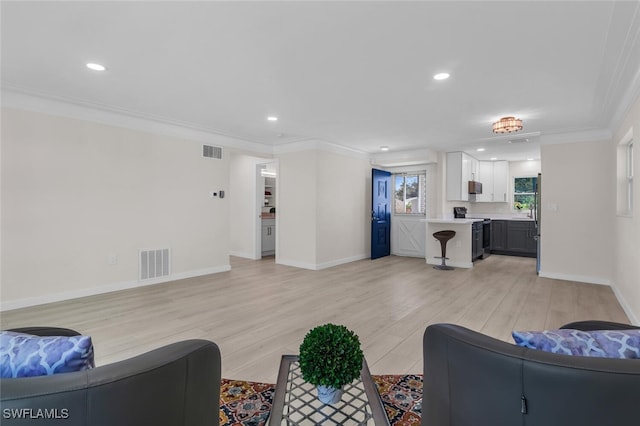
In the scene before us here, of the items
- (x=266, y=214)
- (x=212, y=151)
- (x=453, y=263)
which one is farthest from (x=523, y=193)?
(x=212, y=151)

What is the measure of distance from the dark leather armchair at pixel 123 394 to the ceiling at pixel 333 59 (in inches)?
83.1

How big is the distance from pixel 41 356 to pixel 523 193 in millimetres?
9857

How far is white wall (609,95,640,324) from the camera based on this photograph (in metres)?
3.11

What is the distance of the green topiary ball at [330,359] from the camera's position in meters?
1.24

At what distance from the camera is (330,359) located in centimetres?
125

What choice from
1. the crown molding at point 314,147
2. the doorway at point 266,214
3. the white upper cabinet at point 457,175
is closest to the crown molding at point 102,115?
the crown molding at point 314,147

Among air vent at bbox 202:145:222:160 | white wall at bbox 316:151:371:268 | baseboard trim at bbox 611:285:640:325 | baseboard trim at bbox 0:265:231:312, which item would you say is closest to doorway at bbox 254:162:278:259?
white wall at bbox 316:151:371:268

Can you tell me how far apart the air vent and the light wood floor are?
209 centimetres

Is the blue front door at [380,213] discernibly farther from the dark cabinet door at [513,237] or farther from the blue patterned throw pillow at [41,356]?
the blue patterned throw pillow at [41,356]

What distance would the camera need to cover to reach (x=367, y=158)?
7.38 meters

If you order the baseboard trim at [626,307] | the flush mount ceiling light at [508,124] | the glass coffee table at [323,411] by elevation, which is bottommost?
the baseboard trim at [626,307]

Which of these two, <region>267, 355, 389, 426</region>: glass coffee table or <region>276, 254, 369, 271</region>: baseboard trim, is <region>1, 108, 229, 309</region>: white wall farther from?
<region>267, 355, 389, 426</region>: glass coffee table

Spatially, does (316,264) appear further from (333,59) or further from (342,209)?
(333,59)

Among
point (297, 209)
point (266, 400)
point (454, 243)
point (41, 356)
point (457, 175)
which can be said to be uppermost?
point (457, 175)
